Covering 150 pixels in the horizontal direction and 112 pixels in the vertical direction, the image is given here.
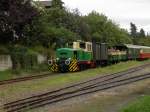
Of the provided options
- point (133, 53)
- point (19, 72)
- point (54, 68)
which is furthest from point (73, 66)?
point (133, 53)

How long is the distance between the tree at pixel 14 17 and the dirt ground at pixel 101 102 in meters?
15.2

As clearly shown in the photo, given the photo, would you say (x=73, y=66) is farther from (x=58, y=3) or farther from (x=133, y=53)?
(x=58, y=3)

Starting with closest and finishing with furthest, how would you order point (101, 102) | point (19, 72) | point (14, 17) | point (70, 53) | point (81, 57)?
point (101, 102), point (14, 17), point (19, 72), point (70, 53), point (81, 57)

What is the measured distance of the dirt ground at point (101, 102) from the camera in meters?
16.9

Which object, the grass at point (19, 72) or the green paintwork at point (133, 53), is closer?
the grass at point (19, 72)

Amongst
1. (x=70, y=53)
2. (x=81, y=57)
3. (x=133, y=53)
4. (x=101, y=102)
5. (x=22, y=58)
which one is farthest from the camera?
(x=133, y=53)

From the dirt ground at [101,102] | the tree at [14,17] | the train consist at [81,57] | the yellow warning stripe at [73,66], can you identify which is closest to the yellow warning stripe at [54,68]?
the train consist at [81,57]

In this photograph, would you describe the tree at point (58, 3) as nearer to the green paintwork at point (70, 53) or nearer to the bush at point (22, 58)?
the bush at point (22, 58)

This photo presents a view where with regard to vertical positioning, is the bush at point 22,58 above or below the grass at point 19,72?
above

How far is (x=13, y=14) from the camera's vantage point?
3688 cm

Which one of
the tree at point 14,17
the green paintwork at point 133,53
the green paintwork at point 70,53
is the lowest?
the green paintwork at point 133,53

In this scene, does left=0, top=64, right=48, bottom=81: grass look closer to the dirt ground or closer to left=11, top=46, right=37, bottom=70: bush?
left=11, top=46, right=37, bottom=70: bush

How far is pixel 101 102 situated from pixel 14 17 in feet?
64.5

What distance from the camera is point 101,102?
1881cm
